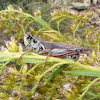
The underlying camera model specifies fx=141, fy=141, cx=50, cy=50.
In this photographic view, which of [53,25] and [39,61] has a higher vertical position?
[39,61]

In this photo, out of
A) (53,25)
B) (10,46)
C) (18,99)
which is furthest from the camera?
(53,25)

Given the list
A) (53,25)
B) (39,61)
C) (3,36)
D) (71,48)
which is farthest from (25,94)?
(53,25)

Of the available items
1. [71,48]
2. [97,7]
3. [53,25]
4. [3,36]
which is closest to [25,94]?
[71,48]

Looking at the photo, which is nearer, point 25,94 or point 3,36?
point 25,94

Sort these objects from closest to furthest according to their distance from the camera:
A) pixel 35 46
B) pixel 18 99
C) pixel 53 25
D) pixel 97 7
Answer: pixel 18 99
pixel 35 46
pixel 53 25
pixel 97 7

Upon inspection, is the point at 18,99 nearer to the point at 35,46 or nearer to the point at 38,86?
the point at 38,86

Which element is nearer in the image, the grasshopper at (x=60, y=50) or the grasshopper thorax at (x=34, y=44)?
the grasshopper at (x=60, y=50)

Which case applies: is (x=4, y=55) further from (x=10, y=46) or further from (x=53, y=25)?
(x=53, y=25)

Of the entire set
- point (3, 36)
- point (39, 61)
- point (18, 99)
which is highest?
point (39, 61)

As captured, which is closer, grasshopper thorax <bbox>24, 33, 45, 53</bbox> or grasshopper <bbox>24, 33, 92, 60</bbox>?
grasshopper <bbox>24, 33, 92, 60</bbox>

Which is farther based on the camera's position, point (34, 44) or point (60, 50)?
point (34, 44)
